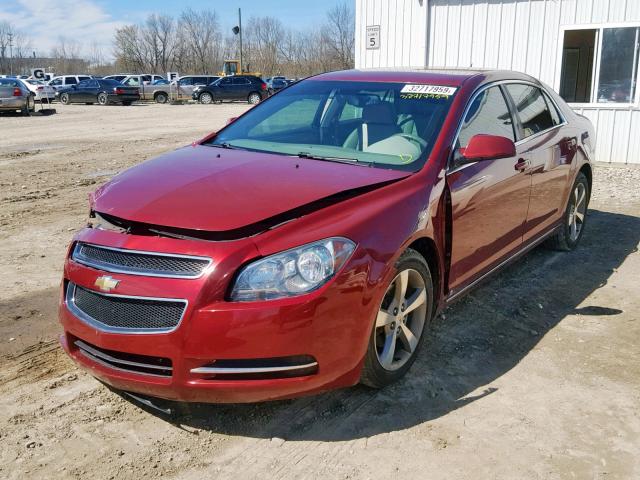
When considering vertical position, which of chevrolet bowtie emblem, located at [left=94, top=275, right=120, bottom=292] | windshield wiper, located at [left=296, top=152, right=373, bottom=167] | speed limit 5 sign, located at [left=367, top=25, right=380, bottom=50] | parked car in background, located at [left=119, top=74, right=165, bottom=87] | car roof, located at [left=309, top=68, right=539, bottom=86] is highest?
speed limit 5 sign, located at [left=367, top=25, right=380, bottom=50]

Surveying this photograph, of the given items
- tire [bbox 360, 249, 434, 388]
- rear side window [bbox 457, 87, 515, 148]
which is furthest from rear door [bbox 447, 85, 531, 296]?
tire [bbox 360, 249, 434, 388]

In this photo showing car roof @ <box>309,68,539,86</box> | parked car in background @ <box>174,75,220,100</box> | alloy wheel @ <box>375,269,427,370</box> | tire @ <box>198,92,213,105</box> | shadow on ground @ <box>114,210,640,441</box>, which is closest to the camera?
shadow on ground @ <box>114,210,640,441</box>

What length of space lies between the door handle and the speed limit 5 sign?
376 inches

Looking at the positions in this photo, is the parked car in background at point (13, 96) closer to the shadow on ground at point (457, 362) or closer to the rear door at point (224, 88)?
the rear door at point (224, 88)

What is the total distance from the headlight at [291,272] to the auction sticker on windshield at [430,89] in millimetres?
1725

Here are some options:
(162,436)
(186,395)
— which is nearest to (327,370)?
(186,395)

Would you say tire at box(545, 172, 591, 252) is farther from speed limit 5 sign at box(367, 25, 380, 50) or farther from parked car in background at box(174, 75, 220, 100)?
parked car in background at box(174, 75, 220, 100)

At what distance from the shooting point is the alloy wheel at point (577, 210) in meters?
6.05

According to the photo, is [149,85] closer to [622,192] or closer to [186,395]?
[622,192]

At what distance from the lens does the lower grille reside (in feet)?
9.04

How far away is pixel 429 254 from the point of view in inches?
142

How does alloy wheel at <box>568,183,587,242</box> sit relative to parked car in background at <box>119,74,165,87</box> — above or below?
below

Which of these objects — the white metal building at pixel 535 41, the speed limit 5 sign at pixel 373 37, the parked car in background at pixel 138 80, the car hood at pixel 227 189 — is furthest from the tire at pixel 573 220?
the parked car in background at pixel 138 80

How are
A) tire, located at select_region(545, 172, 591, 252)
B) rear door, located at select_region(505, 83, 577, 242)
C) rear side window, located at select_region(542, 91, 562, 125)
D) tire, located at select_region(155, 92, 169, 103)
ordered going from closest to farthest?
rear door, located at select_region(505, 83, 577, 242), rear side window, located at select_region(542, 91, 562, 125), tire, located at select_region(545, 172, 591, 252), tire, located at select_region(155, 92, 169, 103)
